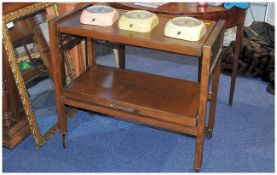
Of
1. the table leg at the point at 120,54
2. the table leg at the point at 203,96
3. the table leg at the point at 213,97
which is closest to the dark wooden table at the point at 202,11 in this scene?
the table leg at the point at 213,97

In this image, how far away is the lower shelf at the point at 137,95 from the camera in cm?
155

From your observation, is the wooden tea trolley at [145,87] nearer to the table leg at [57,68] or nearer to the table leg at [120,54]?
the table leg at [57,68]

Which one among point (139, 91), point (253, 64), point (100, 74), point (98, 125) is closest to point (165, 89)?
point (139, 91)

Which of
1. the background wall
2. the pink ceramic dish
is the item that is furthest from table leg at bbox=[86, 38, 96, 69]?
the background wall

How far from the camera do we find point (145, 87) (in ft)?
5.74

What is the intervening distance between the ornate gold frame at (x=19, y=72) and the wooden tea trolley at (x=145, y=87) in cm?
16

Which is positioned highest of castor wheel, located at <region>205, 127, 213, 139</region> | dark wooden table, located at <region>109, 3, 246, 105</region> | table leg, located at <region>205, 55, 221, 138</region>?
dark wooden table, located at <region>109, 3, 246, 105</region>

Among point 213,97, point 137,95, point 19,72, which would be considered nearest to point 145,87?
point 137,95

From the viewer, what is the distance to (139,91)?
1.71 meters

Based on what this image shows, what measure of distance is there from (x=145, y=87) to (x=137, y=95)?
10cm

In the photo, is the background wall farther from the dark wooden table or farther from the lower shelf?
the lower shelf

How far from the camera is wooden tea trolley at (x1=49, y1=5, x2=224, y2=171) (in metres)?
1.39

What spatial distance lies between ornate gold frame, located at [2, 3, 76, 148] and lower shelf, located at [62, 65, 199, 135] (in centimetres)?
23

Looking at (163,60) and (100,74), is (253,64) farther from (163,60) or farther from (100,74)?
(100,74)
